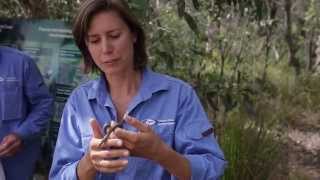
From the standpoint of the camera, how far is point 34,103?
271cm

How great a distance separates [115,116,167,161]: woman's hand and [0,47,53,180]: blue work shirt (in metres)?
1.29

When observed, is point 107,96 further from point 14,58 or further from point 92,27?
point 14,58

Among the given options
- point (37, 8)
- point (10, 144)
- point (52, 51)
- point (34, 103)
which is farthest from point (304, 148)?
point (10, 144)

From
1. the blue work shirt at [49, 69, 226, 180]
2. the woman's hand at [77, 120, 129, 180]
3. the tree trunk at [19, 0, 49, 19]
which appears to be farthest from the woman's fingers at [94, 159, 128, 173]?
the tree trunk at [19, 0, 49, 19]

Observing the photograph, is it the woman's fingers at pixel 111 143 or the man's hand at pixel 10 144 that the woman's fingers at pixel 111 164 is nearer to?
the woman's fingers at pixel 111 143

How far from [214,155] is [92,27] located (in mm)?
535

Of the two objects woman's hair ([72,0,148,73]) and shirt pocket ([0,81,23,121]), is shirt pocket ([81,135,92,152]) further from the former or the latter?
shirt pocket ([0,81,23,121])

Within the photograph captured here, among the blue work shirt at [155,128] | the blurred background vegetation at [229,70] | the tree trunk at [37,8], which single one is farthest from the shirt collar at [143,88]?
the tree trunk at [37,8]

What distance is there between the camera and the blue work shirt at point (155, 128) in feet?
5.33

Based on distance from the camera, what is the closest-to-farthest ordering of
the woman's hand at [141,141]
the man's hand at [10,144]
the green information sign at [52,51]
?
the woman's hand at [141,141], the man's hand at [10,144], the green information sign at [52,51]

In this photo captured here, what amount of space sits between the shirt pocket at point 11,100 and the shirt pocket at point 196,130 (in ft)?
4.09

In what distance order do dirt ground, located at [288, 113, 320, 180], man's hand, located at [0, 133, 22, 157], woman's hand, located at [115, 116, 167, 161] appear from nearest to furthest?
woman's hand, located at [115, 116, 167, 161]
man's hand, located at [0, 133, 22, 157]
dirt ground, located at [288, 113, 320, 180]

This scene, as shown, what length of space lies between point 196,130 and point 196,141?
3 cm

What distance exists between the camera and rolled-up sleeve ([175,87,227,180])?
1.60m
